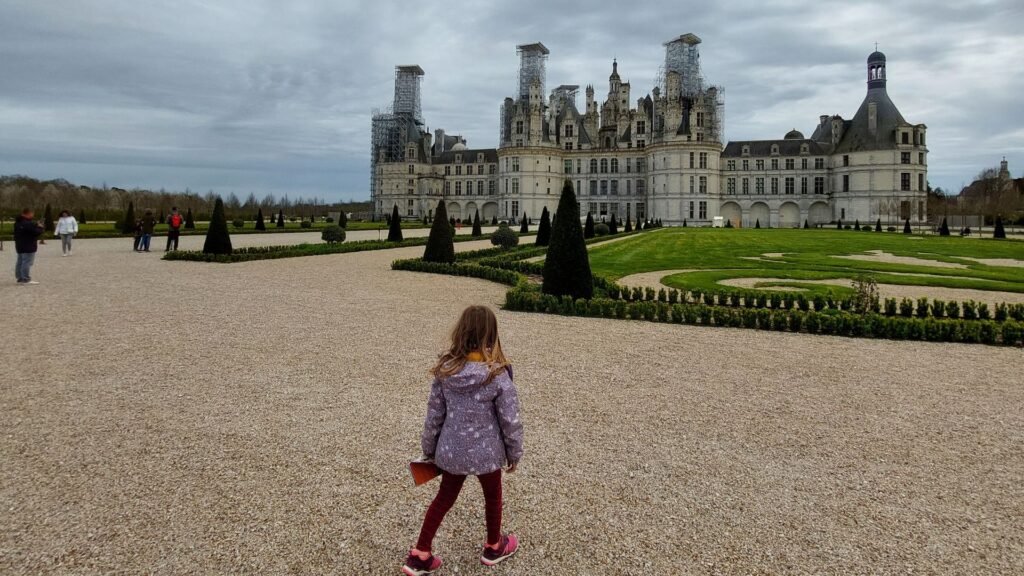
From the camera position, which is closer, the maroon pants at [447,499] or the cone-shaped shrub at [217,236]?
the maroon pants at [447,499]

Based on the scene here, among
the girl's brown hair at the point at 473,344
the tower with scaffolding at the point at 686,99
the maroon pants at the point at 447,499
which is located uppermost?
the tower with scaffolding at the point at 686,99

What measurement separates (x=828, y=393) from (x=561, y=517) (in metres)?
3.92

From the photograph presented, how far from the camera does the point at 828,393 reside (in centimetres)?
653

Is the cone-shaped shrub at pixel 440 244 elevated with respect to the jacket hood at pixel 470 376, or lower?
elevated

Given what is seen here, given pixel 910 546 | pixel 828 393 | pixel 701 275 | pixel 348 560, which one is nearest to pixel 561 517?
pixel 348 560

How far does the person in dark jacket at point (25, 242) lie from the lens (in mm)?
12906

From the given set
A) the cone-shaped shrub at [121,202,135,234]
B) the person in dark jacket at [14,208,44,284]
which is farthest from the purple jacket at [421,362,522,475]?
the cone-shaped shrub at [121,202,135,234]

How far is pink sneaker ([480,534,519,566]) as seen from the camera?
3.42m

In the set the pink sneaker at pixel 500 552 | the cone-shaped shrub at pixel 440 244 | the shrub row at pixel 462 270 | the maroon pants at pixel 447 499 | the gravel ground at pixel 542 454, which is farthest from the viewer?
the cone-shaped shrub at pixel 440 244

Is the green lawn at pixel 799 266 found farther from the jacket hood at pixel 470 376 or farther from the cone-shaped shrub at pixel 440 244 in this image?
the jacket hood at pixel 470 376

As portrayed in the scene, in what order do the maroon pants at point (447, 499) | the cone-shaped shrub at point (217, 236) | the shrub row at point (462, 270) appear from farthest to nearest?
1. the cone-shaped shrub at point (217, 236)
2. the shrub row at point (462, 270)
3. the maroon pants at point (447, 499)

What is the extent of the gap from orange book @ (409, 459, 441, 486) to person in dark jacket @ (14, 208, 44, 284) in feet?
44.2

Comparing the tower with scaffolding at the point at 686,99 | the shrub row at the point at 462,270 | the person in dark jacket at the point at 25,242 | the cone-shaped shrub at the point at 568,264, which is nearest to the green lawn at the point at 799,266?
the shrub row at the point at 462,270

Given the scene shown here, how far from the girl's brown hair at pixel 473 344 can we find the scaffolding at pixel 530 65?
6711cm
